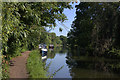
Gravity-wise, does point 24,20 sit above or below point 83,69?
above

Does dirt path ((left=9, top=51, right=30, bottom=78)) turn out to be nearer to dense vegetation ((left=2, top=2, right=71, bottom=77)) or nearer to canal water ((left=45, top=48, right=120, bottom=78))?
canal water ((left=45, top=48, right=120, bottom=78))

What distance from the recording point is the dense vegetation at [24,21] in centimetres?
294

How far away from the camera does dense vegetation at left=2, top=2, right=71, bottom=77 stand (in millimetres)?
2941

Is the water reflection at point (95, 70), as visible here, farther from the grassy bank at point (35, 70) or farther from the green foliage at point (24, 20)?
the green foliage at point (24, 20)

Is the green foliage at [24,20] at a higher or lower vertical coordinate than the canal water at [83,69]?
higher

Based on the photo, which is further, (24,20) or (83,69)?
(83,69)

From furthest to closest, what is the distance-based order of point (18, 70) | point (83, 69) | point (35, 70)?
1. point (83, 69)
2. point (18, 70)
3. point (35, 70)

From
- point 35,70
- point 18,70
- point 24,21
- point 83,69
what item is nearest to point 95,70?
point 83,69

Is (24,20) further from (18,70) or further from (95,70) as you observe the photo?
(95,70)

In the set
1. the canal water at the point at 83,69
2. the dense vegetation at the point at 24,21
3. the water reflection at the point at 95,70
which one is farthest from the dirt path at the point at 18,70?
the water reflection at the point at 95,70

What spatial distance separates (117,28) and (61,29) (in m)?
12.8

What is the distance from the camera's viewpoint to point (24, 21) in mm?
4020

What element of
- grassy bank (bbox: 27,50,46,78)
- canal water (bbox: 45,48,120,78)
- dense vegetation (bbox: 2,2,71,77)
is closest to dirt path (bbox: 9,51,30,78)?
grassy bank (bbox: 27,50,46,78)

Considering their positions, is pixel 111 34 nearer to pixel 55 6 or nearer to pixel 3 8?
pixel 55 6
